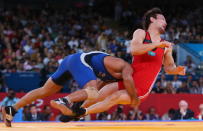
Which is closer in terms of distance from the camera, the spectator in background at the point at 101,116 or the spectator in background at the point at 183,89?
the spectator in background at the point at 101,116

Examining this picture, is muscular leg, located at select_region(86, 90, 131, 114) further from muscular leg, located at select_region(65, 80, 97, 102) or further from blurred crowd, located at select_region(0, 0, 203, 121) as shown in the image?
blurred crowd, located at select_region(0, 0, 203, 121)

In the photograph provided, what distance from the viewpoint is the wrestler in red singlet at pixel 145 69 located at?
20.8 feet

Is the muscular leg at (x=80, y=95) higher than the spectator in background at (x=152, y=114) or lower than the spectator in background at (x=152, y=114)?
higher

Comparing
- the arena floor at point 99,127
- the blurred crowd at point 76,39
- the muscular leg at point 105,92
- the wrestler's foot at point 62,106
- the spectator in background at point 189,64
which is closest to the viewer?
the wrestler's foot at point 62,106

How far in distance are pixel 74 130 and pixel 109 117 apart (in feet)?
18.4

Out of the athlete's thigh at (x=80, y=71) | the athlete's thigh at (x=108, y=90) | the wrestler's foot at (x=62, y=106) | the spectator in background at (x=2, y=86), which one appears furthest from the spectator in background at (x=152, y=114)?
the wrestler's foot at (x=62, y=106)

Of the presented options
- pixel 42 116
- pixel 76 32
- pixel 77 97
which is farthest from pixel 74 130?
pixel 76 32

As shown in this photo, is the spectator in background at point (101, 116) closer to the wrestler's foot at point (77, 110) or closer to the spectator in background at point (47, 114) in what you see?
the spectator in background at point (47, 114)

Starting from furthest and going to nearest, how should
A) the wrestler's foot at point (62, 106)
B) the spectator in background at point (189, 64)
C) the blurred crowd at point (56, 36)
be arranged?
the blurred crowd at point (56, 36)
the spectator in background at point (189, 64)
the wrestler's foot at point (62, 106)

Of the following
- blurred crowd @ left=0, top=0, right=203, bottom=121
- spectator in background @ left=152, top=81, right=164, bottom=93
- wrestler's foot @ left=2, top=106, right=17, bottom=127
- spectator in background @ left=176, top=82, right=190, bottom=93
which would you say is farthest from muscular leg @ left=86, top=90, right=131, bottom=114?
spectator in background @ left=176, top=82, right=190, bottom=93

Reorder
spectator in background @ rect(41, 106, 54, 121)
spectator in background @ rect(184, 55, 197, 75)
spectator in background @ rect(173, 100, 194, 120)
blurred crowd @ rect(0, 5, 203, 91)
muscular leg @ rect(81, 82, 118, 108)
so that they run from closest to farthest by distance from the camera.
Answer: muscular leg @ rect(81, 82, 118, 108)
spectator in background @ rect(173, 100, 194, 120)
spectator in background @ rect(41, 106, 54, 121)
spectator in background @ rect(184, 55, 197, 75)
blurred crowd @ rect(0, 5, 203, 91)

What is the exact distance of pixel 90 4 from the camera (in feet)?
71.5

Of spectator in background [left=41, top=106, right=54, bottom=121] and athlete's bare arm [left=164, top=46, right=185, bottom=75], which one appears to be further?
spectator in background [left=41, top=106, right=54, bottom=121]

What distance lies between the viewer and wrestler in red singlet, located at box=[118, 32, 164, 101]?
20.8 ft
